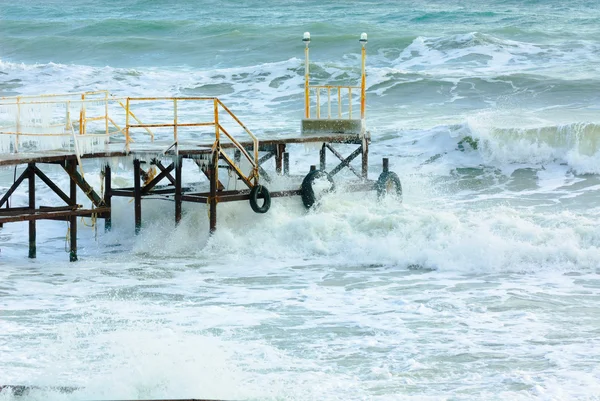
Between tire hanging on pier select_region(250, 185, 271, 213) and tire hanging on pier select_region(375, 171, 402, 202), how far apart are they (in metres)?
2.66

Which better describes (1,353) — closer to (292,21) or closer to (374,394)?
(374,394)

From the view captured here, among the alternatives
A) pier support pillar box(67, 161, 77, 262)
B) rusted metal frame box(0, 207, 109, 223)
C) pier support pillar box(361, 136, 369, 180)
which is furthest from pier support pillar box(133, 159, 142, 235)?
pier support pillar box(361, 136, 369, 180)

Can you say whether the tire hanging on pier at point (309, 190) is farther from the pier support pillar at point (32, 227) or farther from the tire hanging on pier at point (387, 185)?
the pier support pillar at point (32, 227)

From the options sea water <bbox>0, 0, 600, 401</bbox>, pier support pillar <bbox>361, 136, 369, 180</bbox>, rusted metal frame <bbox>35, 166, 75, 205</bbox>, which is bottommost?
sea water <bbox>0, 0, 600, 401</bbox>

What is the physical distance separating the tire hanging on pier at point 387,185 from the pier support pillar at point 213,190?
3.57 m

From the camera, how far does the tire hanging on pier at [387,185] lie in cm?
1828

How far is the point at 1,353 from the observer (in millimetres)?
9922

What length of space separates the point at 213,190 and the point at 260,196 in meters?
0.83

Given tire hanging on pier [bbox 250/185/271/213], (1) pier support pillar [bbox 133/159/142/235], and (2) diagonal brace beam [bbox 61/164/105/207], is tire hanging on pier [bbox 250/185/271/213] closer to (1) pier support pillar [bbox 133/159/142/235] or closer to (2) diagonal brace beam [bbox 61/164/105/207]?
(1) pier support pillar [bbox 133/159/142/235]

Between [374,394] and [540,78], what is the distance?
2698cm

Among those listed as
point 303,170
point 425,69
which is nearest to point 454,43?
point 425,69

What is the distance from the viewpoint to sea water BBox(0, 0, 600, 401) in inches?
368

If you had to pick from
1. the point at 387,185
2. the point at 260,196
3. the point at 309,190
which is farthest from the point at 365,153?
the point at 260,196

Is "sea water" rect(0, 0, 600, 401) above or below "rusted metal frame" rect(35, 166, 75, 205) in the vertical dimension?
below
